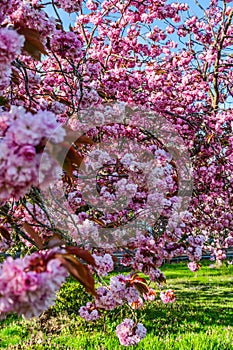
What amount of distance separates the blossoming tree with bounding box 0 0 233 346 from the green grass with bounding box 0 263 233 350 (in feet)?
2.14

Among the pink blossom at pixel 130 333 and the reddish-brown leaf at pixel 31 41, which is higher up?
the reddish-brown leaf at pixel 31 41

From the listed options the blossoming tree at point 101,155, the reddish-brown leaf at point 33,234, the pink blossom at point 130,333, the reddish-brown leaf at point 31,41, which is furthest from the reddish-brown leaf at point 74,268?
the pink blossom at point 130,333

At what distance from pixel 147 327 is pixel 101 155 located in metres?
2.80

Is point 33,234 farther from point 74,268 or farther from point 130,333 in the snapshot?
point 130,333

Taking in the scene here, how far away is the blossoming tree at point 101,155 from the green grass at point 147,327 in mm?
651

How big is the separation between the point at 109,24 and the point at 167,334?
4.06 m

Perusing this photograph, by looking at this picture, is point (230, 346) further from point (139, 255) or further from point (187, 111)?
point (187, 111)

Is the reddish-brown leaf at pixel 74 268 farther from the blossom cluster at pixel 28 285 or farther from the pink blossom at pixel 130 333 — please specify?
the pink blossom at pixel 130 333

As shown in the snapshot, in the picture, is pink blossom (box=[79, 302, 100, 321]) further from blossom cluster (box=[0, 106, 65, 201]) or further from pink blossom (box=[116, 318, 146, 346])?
blossom cluster (box=[0, 106, 65, 201])

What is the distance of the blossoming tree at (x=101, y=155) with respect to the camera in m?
0.87

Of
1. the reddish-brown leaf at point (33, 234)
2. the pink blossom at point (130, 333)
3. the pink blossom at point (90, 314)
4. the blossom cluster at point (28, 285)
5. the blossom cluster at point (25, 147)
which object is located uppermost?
the blossom cluster at point (25, 147)

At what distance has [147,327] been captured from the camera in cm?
482

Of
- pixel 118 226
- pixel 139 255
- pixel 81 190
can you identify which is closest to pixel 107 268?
pixel 139 255

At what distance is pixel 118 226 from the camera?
3.13 m
